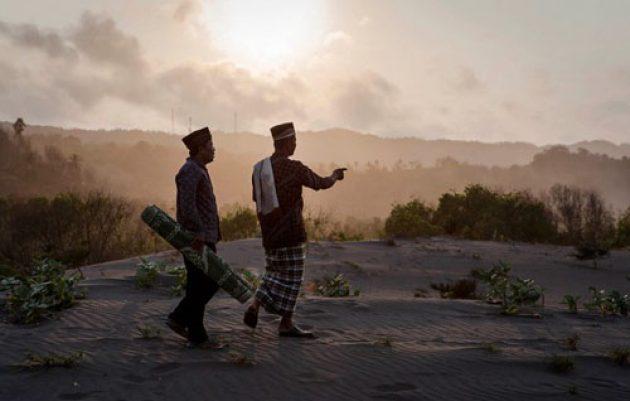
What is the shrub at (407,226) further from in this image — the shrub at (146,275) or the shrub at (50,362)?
the shrub at (50,362)

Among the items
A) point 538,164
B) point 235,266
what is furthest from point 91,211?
point 538,164

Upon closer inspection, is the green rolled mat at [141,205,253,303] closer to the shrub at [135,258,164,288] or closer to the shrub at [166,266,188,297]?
the shrub at [166,266,188,297]

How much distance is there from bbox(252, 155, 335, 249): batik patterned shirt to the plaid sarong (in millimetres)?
105

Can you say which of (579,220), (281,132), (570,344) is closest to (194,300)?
(281,132)

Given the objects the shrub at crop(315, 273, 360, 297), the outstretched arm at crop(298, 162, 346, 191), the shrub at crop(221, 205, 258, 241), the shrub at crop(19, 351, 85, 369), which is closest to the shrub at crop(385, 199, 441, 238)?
the shrub at crop(221, 205, 258, 241)

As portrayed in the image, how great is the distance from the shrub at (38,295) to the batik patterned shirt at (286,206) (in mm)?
3000

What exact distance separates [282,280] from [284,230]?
532 mm

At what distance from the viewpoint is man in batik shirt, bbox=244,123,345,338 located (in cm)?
658

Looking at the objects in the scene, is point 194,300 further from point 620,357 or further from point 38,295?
point 620,357

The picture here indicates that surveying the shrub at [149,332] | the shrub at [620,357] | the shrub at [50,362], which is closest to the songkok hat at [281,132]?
the shrub at [149,332]

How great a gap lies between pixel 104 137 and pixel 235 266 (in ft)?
612

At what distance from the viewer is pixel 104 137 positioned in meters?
190

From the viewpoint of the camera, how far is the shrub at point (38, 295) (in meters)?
7.50

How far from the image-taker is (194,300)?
6203 mm
